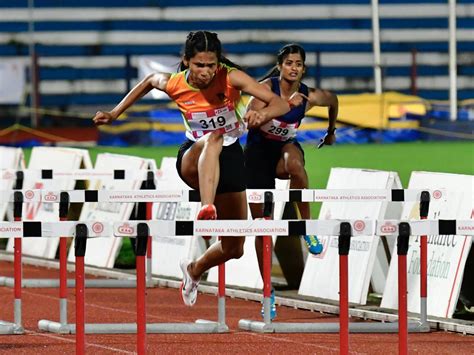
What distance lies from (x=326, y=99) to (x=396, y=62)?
27516 millimetres

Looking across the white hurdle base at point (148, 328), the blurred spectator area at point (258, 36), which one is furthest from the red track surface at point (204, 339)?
the blurred spectator area at point (258, 36)

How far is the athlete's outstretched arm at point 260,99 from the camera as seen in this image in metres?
7.65

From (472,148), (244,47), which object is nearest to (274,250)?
(472,148)

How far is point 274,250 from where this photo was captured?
1247 cm

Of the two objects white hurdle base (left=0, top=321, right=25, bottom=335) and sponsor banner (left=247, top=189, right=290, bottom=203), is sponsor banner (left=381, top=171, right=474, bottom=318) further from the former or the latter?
white hurdle base (left=0, top=321, right=25, bottom=335)

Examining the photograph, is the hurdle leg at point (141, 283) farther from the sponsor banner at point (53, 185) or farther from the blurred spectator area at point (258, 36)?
the blurred spectator area at point (258, 36)

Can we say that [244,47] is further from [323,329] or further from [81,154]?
[323,329]

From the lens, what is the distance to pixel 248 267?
12.3 metres

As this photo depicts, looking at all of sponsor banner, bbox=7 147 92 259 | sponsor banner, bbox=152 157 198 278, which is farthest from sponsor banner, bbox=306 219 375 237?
sponsor banner, bbox=7 147 92 259

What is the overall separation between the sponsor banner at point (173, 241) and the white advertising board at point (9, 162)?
317 cm

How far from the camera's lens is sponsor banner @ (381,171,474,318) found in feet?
32.5

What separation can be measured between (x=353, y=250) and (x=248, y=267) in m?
1.39

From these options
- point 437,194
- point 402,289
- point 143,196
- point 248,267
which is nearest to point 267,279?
point 143,196

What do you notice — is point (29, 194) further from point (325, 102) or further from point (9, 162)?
point (9, 162)
